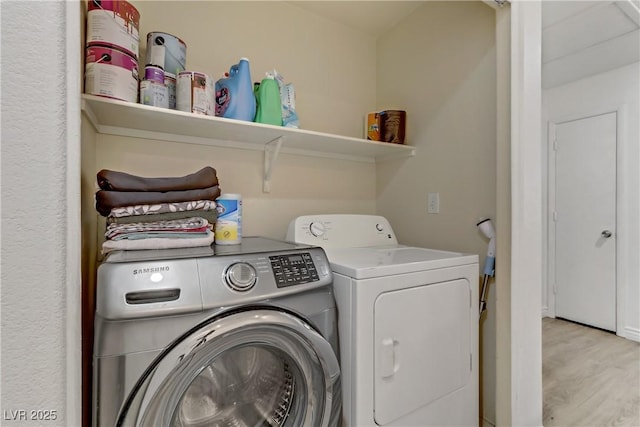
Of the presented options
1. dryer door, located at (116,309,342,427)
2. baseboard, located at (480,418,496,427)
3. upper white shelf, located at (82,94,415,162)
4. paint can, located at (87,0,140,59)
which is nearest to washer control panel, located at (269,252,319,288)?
dryer door, located at (116,309,342,427)

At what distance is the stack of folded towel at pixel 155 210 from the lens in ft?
3.61

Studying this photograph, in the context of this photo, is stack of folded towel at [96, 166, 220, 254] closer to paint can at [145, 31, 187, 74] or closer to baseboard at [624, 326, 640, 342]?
paint can at [145, 31, 187, 74]

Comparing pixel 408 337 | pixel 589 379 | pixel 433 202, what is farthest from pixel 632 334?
pixel 408 337

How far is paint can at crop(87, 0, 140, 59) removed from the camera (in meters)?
1.13

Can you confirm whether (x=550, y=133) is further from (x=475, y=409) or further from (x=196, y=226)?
(x=196, y=226)

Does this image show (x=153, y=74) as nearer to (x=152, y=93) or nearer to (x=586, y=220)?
(x=152, y=93)

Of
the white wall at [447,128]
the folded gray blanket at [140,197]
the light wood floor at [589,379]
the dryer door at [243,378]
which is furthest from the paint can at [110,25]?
the light wood floor at [589,379]

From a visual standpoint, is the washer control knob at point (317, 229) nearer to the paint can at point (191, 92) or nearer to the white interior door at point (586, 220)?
the paint can at point (191, 92)

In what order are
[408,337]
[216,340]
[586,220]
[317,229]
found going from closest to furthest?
[216,340] < [408,337] < [317,229] < [586,220]

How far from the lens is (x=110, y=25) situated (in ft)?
3.73

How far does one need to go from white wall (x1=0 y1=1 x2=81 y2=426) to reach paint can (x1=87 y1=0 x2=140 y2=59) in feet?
2.21

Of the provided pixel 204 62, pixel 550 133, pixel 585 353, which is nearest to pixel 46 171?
pixel 204 62

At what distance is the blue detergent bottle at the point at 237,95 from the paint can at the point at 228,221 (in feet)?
1.34

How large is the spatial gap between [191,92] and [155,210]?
55 cm
